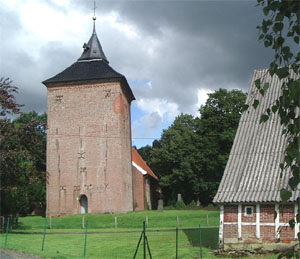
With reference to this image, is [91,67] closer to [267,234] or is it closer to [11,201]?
[11,201]

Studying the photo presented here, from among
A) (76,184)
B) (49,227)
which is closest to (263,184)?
(49,227)

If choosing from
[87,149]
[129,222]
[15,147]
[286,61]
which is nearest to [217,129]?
[87,149]

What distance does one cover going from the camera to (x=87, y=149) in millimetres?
37625

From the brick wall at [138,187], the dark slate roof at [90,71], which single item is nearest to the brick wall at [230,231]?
the dark slate roof at [90,71]

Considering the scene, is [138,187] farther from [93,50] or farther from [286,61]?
[286,61]

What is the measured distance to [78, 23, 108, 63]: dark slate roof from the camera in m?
42.5

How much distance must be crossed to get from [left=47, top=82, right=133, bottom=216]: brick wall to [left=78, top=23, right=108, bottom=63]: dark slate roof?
4.95 meters

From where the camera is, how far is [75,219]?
106 ft

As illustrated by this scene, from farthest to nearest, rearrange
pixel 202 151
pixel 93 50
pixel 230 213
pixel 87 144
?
pixel 202 151 → pixel 93 50 → pixel 87 144 → pixel 230 213

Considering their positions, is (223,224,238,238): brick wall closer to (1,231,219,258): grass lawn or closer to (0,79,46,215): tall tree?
(1,231,219,258): grass lawn

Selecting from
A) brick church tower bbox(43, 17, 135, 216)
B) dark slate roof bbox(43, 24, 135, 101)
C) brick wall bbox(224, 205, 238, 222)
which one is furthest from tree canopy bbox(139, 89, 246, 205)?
brick wall bbox(224, 205, 238, 222)

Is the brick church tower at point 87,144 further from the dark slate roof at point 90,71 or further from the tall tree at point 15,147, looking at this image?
the tall tree at point 15,147

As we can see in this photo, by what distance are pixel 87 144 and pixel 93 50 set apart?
1116 cm

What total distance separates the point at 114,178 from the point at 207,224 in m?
11.0
